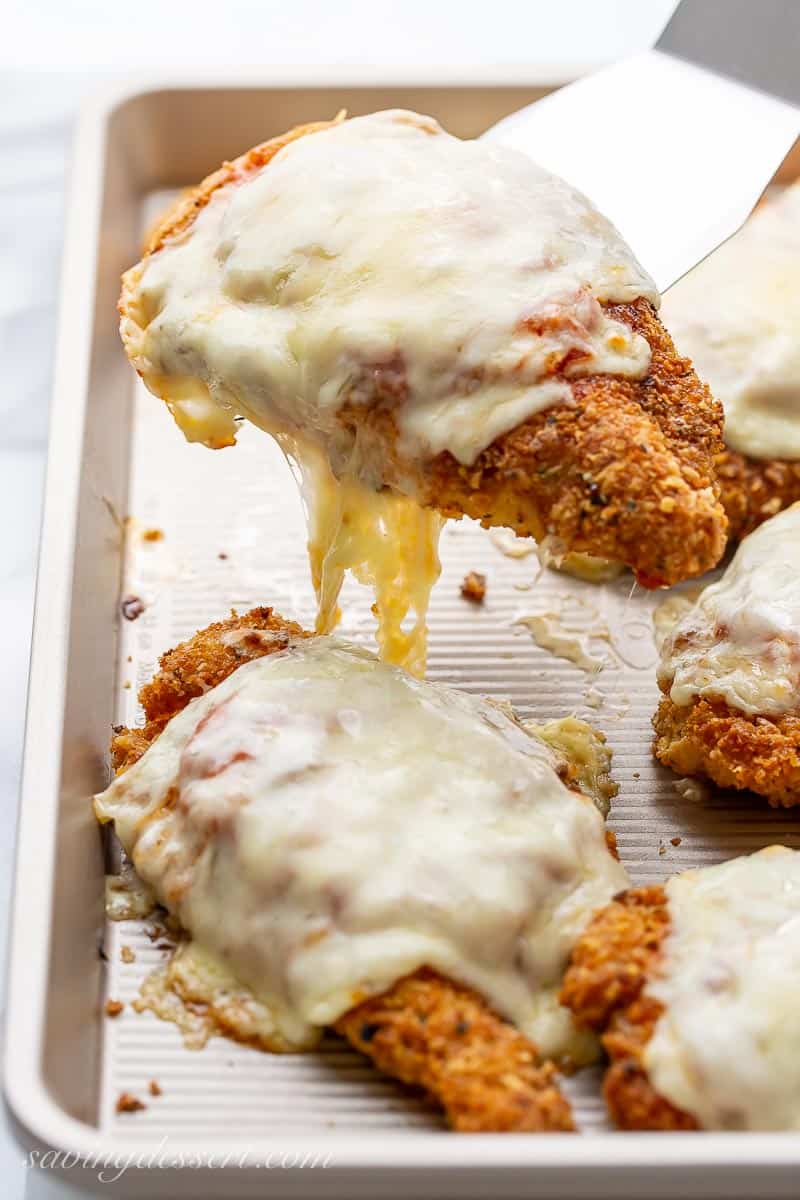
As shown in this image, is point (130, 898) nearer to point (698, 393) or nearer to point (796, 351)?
point (698, 393)

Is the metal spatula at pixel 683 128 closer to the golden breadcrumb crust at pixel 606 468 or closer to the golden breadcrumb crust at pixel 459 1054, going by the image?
the golden breadcrumb crust at pixel 606 468

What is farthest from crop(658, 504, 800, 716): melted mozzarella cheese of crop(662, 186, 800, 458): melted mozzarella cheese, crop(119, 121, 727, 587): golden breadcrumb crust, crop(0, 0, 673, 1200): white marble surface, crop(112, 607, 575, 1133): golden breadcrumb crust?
crop(0, 0, 673, 1200): white marble surface

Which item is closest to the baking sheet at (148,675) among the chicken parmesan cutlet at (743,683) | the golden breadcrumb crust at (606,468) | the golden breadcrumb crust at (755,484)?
the chicken parmesan cutlet at (743,683)

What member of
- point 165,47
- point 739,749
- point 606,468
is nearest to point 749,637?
point 739,749

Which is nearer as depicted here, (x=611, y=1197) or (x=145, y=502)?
(x=611, y=1197)

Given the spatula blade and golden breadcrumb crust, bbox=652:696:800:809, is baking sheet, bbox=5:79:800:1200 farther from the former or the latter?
the spatula blade

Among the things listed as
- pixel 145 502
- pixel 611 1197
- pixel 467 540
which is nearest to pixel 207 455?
pixel 145 502

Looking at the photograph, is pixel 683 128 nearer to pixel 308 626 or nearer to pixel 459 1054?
pixel 308 626
